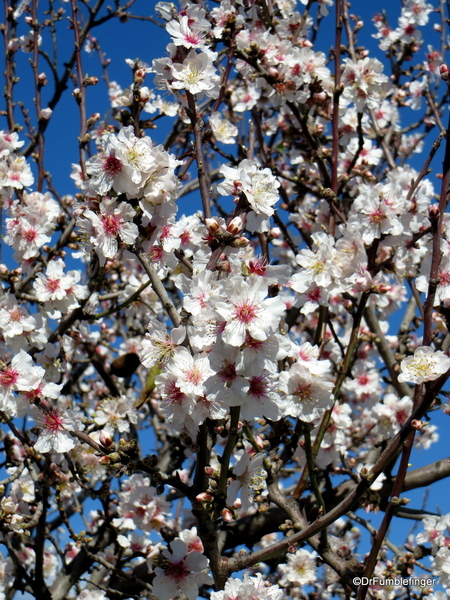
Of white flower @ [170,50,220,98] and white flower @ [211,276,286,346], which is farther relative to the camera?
white flower @ [170,50,220,98]

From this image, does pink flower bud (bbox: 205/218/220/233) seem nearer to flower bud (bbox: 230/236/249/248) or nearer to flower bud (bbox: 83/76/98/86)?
flower bud (bbox: 230/236/249/248)

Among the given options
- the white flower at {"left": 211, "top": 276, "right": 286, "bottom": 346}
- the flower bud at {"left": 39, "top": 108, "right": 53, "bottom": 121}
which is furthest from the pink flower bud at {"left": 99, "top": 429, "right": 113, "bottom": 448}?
the flower bud at {"left": 39, "top": 108, "right": 53, "bottom": 121}

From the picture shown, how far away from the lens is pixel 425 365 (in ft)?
7.20

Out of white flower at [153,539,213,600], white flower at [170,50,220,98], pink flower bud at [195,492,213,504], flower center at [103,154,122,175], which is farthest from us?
white flower at [170,50,220,98]

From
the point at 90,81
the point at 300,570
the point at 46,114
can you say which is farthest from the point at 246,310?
the point at 300,570

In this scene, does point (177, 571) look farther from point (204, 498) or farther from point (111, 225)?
point (111, 225)

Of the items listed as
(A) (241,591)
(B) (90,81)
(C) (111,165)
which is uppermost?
(B) (90,81)

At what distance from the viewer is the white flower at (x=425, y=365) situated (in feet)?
6.92

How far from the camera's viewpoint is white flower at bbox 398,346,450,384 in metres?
2.11

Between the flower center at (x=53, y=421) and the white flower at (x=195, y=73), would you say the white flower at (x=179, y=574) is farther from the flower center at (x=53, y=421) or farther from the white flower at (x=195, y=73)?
the white flower at (x=195, y=73)

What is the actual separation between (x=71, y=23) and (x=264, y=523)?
11.1 ft

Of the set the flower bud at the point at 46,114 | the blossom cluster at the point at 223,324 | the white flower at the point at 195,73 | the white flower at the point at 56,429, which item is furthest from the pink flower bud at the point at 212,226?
the flower bud at the point at 46,114

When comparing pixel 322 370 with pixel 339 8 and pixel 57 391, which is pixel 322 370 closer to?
pixel 57 391

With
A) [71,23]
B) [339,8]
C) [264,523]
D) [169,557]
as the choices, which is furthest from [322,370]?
[71,23]
